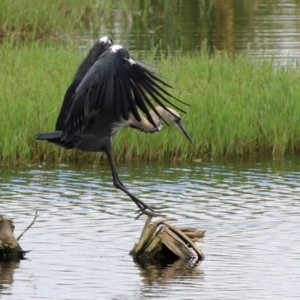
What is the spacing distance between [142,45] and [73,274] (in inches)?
375

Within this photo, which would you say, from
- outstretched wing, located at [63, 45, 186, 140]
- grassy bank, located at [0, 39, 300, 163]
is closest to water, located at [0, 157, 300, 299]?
grassy bank, located at [0, 39, 300, 163]

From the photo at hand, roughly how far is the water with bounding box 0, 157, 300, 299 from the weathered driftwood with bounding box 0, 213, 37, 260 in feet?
0.36

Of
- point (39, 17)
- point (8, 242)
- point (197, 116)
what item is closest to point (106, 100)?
point (8, 242)

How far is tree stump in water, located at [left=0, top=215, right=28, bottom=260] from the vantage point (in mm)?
6590

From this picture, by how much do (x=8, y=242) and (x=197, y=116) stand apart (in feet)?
12.0

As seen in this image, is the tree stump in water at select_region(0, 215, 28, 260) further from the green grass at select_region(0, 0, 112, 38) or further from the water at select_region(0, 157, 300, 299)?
the green grass at select_region(0, 0, 112, 38)

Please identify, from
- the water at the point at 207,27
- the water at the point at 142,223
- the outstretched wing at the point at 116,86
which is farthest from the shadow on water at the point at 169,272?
the water at the point at 207,27

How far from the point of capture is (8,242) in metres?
6.70

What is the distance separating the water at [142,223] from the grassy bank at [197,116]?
226 mm

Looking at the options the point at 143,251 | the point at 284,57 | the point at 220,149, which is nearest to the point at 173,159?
the point at 220,149

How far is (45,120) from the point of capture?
9789 mm

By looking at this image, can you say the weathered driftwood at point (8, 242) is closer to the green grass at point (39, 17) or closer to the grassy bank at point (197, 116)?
the grassy bank at point (197, 116)

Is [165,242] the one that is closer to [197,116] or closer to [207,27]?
[197,116]

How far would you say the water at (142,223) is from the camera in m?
6.21
